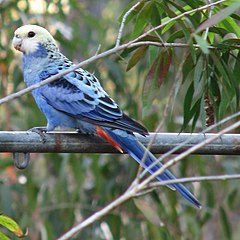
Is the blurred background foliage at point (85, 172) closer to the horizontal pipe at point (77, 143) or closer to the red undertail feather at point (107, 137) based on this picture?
the red undertail feather at point (107, 137)

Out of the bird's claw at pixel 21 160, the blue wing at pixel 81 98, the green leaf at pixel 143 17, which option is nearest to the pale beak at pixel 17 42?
the blue wing at pixel 81 98

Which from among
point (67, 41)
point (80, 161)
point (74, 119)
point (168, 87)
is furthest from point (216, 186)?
point (74, 119)

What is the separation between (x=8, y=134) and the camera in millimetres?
2033

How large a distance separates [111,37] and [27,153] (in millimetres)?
4035

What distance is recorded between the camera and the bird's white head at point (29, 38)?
3027mm

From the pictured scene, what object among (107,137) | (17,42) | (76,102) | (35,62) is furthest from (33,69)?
(107,137)

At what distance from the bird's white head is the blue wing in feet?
0.97

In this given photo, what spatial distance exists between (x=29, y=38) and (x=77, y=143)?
964mm

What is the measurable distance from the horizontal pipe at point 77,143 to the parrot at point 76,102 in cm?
17

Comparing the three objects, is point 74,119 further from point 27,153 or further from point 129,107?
point 129,107

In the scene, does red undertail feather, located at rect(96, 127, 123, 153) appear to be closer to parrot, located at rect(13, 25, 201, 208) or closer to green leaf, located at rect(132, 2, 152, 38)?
parrot, located at rect(13, 25, 201, 208)

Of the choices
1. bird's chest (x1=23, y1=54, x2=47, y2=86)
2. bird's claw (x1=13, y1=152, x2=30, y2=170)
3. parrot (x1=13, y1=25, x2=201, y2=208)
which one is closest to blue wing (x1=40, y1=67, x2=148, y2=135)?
parrot (x1=13, y1=25, x2=201, y2=208)

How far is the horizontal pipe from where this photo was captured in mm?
2023

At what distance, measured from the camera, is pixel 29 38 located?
3043mm
